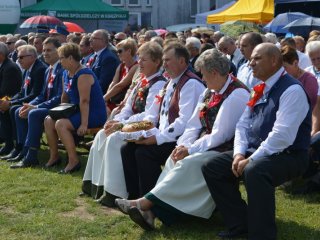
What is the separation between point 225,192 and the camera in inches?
197

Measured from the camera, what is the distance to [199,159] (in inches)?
204

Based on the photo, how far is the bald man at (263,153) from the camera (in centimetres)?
468

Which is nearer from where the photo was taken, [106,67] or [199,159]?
[199,159]

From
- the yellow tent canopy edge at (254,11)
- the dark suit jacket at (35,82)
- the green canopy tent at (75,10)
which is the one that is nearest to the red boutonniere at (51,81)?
the dark suit jacket at (35,82)

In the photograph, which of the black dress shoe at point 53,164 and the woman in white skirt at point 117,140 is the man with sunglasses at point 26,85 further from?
the woman in white skirt at point 117,140

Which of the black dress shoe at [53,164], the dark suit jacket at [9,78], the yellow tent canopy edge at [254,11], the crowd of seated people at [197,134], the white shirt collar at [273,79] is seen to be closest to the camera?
the crowd of seated people at [197,134]

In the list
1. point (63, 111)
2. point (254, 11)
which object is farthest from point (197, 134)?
point (254, 11)

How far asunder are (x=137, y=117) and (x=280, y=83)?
6.80 feet

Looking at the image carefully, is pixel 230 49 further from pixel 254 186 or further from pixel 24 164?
pixel 254 186

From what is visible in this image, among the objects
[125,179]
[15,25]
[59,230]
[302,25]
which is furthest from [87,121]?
[15,25]

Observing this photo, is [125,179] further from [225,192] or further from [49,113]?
[49,113]

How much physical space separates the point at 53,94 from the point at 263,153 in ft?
14.2

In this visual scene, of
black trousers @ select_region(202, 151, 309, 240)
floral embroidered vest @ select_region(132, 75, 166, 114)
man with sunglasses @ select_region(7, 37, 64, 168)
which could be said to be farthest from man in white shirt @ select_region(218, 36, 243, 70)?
black trousers @ select_region(202, 151, 309, 240)

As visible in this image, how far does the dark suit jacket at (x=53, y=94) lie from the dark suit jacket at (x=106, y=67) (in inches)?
42.8
